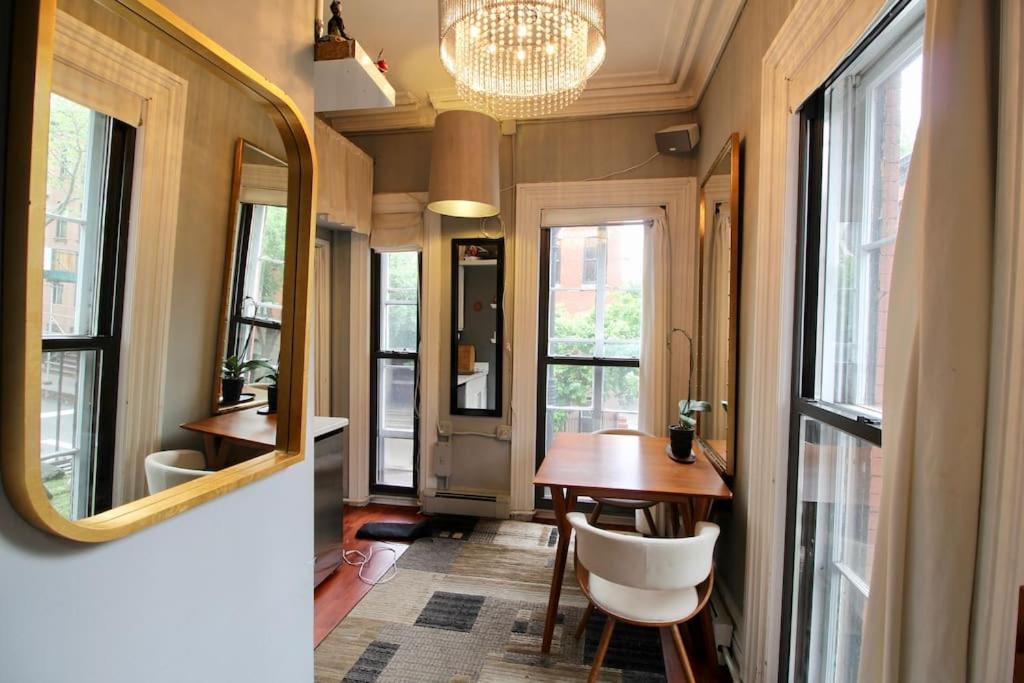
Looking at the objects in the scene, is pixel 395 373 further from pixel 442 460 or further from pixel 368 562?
pixel 368 562

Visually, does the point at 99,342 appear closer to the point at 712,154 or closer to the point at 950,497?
the point at 950,497

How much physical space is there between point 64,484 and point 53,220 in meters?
0.39

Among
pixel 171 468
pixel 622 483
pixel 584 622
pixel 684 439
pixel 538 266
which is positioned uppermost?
pixel 538 266

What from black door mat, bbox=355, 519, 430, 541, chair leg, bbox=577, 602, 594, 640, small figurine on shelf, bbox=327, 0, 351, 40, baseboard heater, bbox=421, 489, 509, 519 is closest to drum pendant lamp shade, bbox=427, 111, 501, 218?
small figurine on shelf, bbox=327, 0, 351, 40

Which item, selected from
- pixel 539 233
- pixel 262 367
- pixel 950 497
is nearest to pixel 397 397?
pixel 539 233

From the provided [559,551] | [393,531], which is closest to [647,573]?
[559,551]

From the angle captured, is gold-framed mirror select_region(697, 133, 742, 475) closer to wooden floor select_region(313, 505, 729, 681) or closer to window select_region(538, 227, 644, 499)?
window select_region(538, 227, 644, 499)

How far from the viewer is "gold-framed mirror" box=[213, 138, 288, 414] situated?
1035 millimetres

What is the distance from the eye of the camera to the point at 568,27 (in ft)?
5.32

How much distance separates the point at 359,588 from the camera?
2.36 metres

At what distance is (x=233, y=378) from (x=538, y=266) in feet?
7.47

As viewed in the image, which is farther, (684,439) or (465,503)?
(465,503)

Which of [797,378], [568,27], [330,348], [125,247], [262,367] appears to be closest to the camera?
[125,247]

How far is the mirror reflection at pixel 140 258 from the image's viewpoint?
2.23 feet
